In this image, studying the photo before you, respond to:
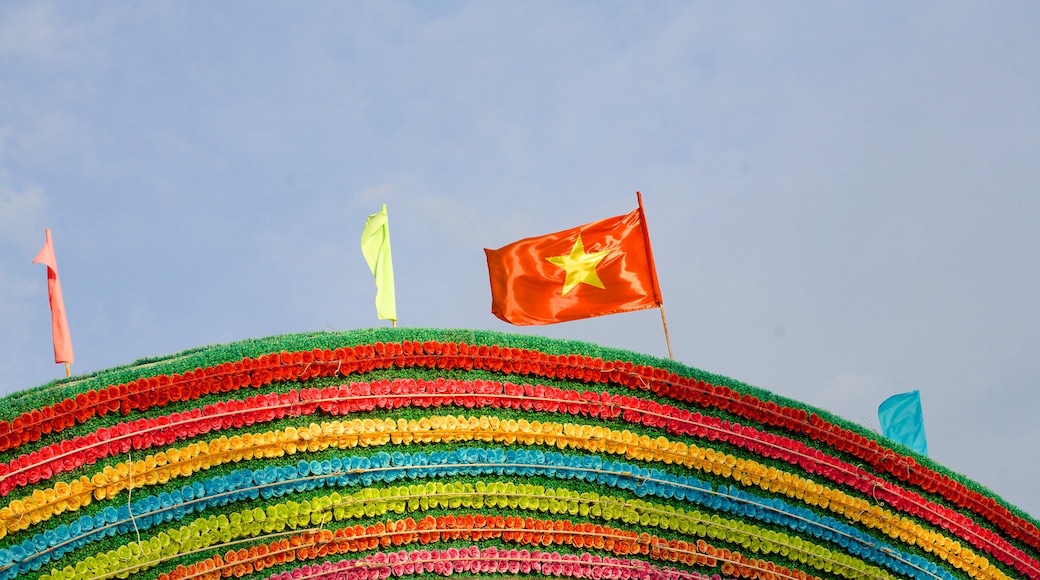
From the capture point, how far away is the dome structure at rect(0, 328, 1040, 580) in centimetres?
685

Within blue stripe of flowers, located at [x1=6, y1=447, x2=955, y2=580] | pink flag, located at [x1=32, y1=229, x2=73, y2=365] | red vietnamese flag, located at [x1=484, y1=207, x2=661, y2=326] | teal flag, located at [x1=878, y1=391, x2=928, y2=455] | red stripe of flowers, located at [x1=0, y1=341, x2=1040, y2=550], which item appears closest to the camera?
blue stripe of flowers, located at [x1=6, y1=447, x2=955, y2=580]

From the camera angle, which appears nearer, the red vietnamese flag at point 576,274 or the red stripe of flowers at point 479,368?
the red stripe of flowers at point 479,368

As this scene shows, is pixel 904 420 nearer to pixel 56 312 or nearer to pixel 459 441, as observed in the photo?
pixel 459 441

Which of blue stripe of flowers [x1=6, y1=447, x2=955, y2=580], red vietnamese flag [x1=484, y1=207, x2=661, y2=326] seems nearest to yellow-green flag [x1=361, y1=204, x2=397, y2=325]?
red vietnamese flag [x1=484, y1=207, x2=661, y2=326]

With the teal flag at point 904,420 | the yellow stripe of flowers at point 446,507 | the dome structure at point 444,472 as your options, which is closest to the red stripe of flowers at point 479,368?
the dome structure at point 444,472

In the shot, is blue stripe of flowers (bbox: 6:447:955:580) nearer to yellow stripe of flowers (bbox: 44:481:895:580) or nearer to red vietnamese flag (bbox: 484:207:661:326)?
yellow stripe of flowers (bbox: 44:481:895:580)

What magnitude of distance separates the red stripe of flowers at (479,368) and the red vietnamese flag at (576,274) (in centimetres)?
97

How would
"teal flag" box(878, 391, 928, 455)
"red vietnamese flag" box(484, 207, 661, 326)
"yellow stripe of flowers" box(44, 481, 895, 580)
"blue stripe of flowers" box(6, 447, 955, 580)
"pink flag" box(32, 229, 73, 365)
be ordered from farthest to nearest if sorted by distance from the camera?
"teal flag" box(878, 391, 928, 455) < "red vietnamese flag" box(484, 207, 661, 326) < "pink flag" box(32, 229, 73, 365) < "yellow stripe of flowers" box(44, 481, 895, 580) < "blue stripe of flowers" box(6, 447, 955, 580)

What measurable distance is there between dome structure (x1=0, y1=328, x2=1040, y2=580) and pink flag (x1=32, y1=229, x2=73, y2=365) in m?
0.99

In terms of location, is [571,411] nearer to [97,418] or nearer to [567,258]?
[567,258]

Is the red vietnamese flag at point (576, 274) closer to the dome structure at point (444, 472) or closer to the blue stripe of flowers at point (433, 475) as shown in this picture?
the dome structure at point (444, 472)

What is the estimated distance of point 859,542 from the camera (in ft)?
28.1

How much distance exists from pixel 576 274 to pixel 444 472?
2.31m

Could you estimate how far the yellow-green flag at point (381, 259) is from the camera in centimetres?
869
